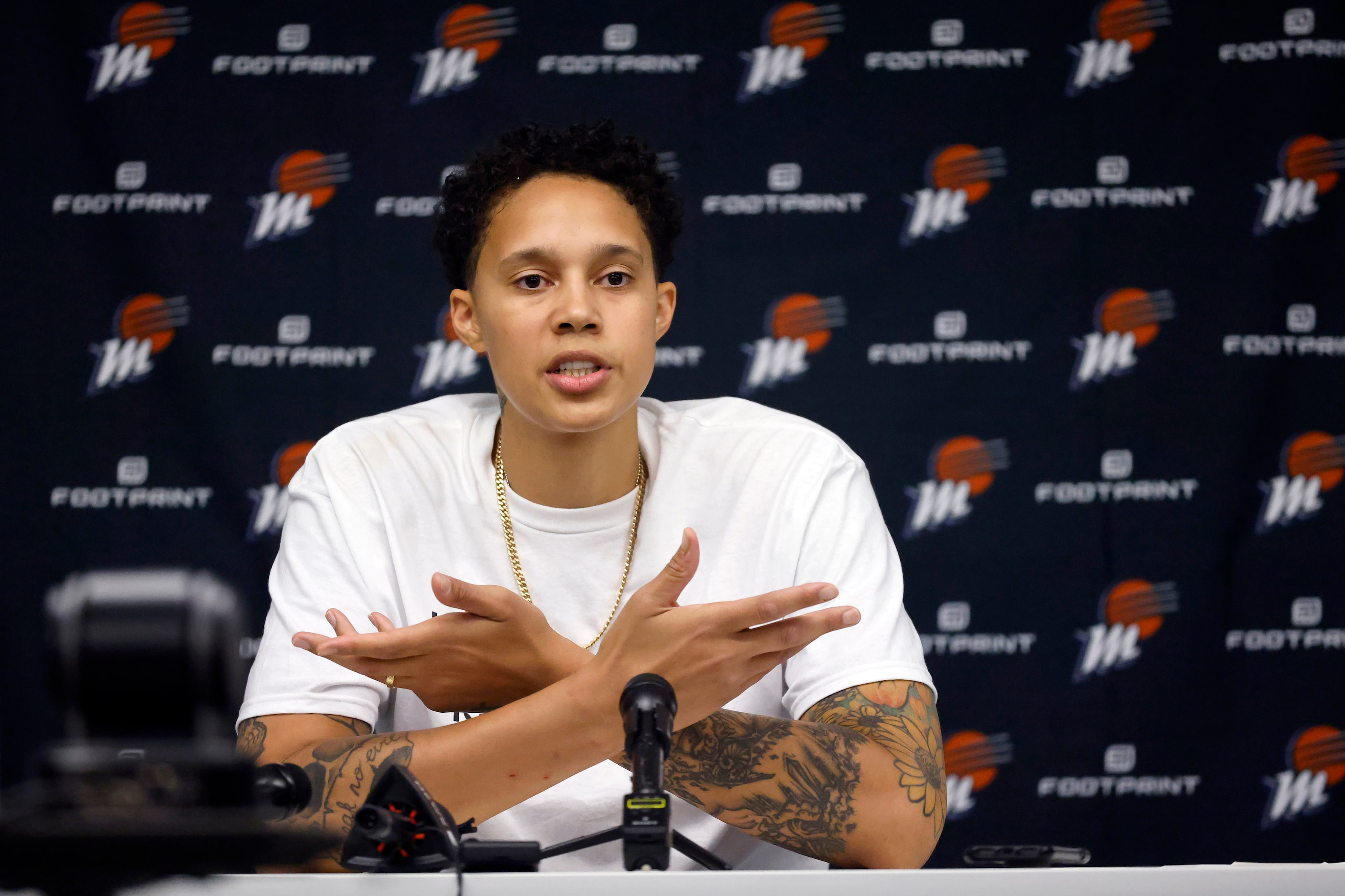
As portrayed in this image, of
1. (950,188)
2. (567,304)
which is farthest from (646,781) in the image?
(950,188)

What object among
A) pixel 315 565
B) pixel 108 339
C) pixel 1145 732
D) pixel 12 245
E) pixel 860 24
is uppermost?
pixel 860 24

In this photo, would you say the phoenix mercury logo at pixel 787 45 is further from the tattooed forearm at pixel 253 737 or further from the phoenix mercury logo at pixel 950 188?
the tattooed forearm at pixel 253 737

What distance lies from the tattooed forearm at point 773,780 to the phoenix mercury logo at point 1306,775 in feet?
7.07

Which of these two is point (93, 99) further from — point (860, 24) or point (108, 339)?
point (860, 24)

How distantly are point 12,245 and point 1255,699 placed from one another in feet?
12.2

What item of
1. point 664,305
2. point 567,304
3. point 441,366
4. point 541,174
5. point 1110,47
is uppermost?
point 1110,47

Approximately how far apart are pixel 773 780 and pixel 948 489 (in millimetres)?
1755

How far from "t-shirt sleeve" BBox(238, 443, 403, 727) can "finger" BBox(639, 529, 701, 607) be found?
600mm

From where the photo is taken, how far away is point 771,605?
3.89 ft

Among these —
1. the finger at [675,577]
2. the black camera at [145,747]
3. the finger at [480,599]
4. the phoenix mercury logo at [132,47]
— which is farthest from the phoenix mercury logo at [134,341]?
the black camera at [145,747]

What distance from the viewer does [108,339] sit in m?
3.00

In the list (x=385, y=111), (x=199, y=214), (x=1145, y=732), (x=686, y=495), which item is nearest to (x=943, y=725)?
(x=1145, y=732)

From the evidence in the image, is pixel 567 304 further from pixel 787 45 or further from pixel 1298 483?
pixel 1298 483

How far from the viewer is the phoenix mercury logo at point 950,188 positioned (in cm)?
308
